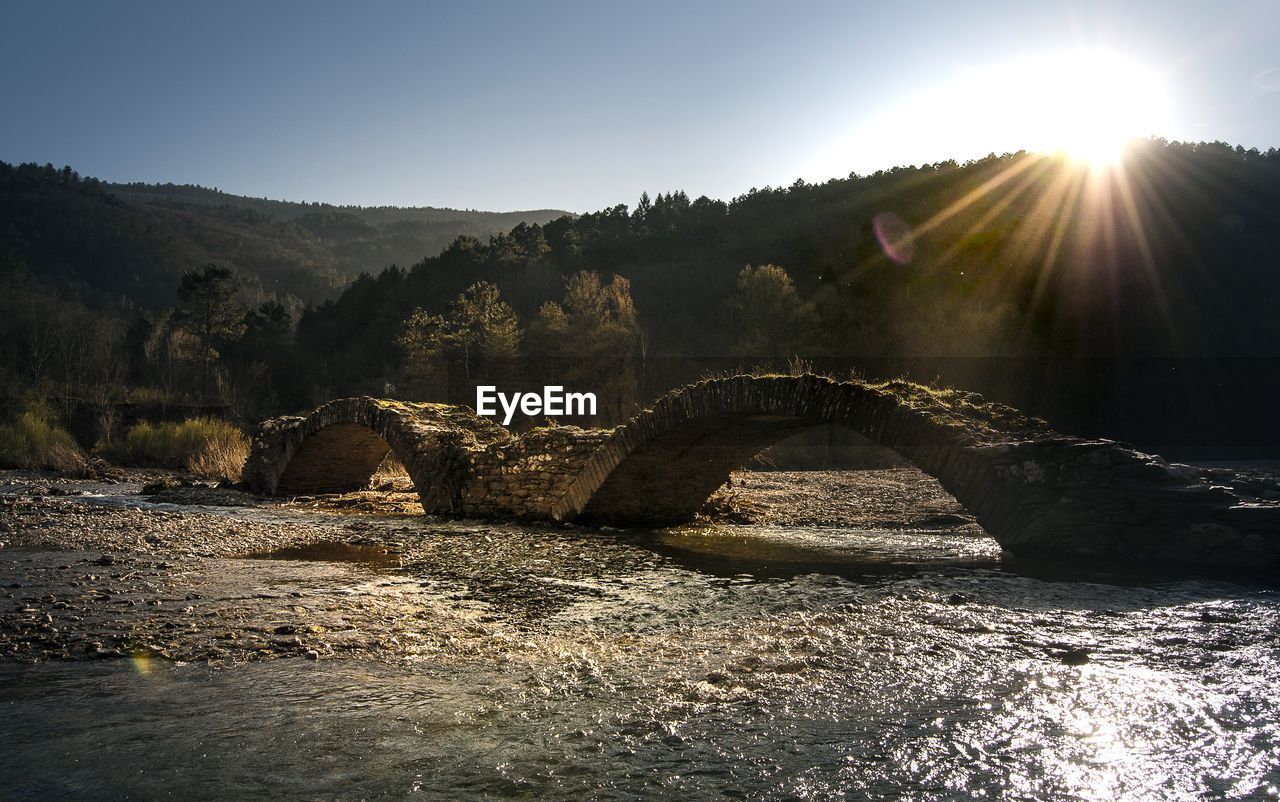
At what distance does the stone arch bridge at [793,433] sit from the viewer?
7672mm

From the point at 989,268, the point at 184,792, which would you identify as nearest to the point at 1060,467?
the point at 184,792

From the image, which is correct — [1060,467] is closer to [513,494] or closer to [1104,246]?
[513,494]

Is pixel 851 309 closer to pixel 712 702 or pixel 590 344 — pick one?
pixel 590 344

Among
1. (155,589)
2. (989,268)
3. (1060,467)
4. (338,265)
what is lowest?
(155,589)

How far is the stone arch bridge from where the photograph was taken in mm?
7672

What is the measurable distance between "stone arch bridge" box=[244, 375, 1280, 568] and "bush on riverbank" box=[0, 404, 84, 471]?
31.6 ft

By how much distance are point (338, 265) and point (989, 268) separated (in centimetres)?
9207

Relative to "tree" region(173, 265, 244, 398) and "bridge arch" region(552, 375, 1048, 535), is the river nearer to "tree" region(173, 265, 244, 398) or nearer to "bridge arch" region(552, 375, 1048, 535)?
"bridge arch" region(552, 375, 1048, 535)

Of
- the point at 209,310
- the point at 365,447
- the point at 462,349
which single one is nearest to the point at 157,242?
the point at 209,310

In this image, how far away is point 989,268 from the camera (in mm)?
52188

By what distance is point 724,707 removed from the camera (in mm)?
4195

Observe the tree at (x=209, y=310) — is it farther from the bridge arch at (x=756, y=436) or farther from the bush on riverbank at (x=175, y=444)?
the bridge arch at (x=756, y=436)

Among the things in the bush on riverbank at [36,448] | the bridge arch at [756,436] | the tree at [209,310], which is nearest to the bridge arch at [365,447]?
the bridge arch at [756,436]

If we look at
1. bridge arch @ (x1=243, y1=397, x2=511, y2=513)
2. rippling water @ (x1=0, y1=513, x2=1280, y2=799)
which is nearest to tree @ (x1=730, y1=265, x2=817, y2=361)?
bridge arch @ (x1=243, y1=397, x2=511, y2=513)
